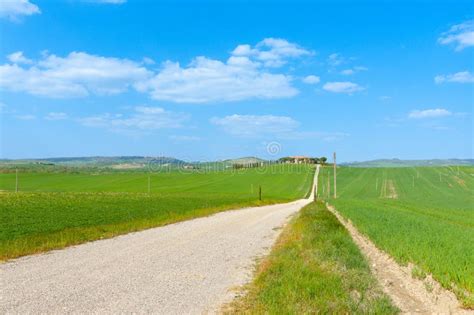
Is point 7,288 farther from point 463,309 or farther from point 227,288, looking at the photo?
point 463,309

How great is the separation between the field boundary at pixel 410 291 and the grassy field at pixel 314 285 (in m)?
0.44

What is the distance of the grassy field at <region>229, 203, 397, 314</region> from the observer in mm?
9234

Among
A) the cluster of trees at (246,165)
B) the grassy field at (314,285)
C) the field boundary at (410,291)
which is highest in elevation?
the cluster of trees at (246,165)

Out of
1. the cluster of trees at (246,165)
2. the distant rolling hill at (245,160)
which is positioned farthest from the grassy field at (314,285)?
the distant rolling hill at (245,160)

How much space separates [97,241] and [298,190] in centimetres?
7728

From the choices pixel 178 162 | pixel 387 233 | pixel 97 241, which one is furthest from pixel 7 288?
pixel 178 162

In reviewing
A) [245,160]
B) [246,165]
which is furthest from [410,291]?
[245,160]

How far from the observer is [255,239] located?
21125 millimetres

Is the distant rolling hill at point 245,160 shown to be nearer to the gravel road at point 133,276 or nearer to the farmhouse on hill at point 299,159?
the farmhouse on hill at point 299,159

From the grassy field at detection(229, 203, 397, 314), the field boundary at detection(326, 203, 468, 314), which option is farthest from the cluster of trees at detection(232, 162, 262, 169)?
the field boundary at detection(326, 203, 468, 314)

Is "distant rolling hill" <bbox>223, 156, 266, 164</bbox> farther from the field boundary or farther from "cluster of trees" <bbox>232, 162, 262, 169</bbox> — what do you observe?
the field boundary

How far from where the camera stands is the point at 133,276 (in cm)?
1241

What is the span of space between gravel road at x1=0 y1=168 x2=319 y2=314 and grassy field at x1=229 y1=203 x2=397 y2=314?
2.61 ft

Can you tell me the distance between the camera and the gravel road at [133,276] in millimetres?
9641
